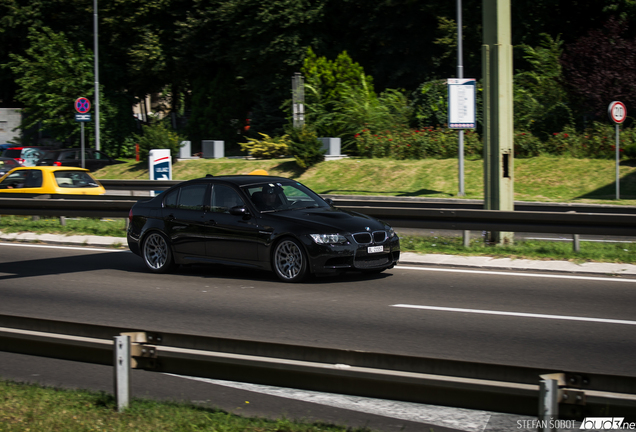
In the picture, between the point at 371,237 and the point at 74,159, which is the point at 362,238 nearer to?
the point at 371,237

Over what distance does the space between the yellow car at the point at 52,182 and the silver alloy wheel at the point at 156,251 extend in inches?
352

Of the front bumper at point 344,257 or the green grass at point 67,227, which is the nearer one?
the front bumper at point 344,257

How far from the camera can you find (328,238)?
32.7ft

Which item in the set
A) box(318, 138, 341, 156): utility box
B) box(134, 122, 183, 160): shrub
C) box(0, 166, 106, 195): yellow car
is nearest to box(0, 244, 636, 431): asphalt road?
box(0, 166, 106, 195): yellow car

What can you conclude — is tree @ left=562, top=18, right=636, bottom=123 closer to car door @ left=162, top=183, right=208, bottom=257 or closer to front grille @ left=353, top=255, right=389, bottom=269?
front grille @ left=353, top=255, right=389, bottom=269

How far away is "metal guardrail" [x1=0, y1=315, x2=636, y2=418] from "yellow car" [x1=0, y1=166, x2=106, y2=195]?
1609 centimetres

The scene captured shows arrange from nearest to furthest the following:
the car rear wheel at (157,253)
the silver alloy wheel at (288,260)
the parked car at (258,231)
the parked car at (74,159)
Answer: the parked car at (258,231), the silver alloy wheel at (288,260), the car rear wheel at (157,253), the parked car at (74,159)

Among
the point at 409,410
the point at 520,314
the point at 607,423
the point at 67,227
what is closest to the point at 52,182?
the point at 67,227

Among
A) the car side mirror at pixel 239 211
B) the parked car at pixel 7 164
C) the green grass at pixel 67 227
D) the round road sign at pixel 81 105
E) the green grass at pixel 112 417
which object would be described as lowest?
the green grass at pixel 112 417

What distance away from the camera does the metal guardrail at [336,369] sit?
3.32 meters

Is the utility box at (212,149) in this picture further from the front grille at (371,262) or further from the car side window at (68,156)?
the front grille at (371,262)

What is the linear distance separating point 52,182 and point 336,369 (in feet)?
58.3

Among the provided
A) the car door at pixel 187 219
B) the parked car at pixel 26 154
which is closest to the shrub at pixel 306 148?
the parked car at pixel 26 154

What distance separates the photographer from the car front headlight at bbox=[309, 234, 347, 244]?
993cm
